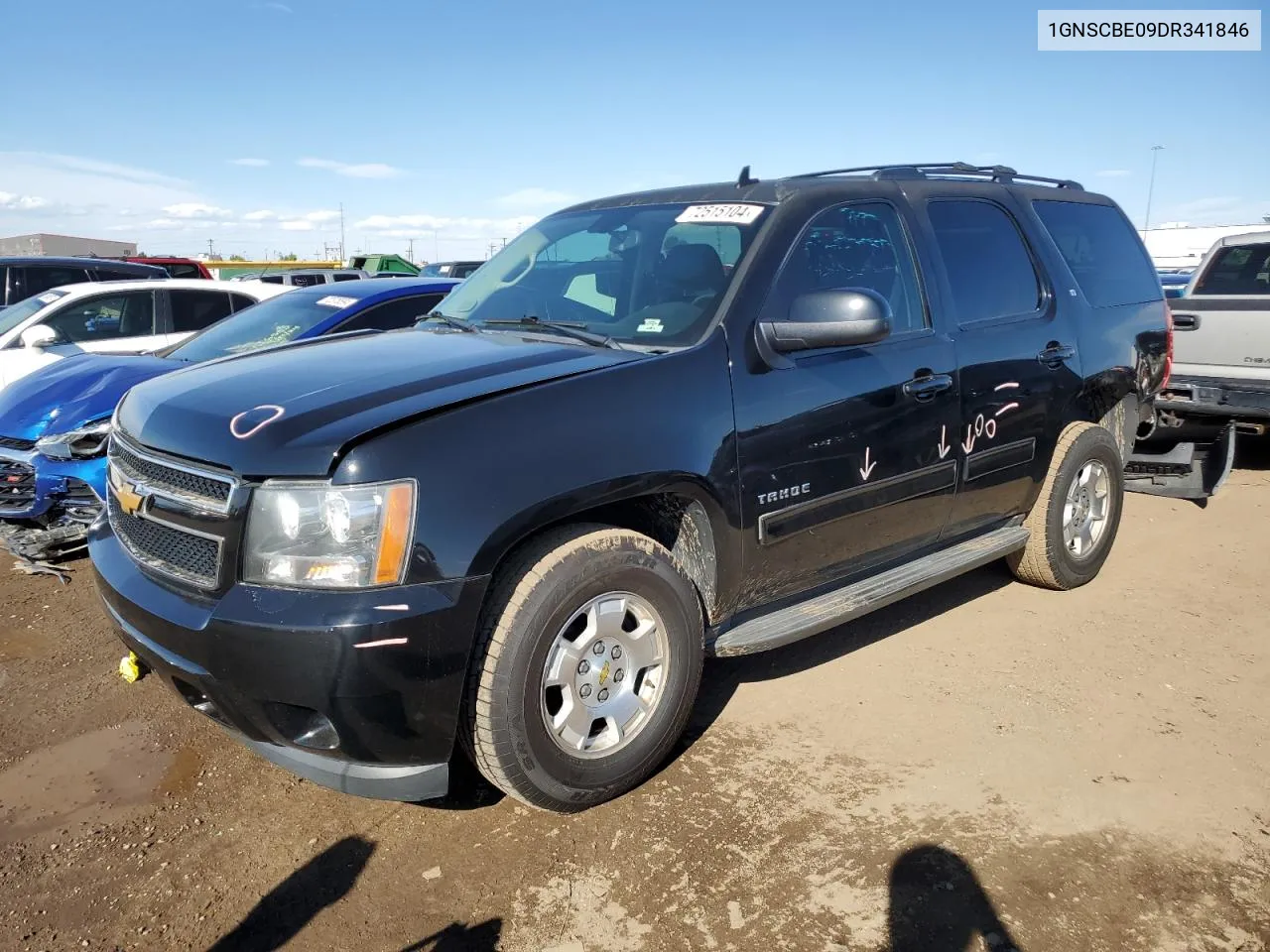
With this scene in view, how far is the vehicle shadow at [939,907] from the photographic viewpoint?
7.65 ft

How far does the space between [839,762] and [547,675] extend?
3.79 feet

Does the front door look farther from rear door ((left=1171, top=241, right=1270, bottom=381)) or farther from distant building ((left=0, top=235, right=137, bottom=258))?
distant building ((left=0, top=235, right=137, bottom=258))

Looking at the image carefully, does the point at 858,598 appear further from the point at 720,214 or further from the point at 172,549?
the point at 172,549

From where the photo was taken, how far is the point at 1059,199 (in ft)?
15.8

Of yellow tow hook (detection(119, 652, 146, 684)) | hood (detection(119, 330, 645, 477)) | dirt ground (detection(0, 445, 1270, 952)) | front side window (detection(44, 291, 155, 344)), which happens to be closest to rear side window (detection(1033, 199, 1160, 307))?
dirt ground (detection(0, 445, 1270, 952))

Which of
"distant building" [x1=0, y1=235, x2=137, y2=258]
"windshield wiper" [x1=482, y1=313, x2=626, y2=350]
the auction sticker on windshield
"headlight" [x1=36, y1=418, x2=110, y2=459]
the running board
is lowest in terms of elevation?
the running board

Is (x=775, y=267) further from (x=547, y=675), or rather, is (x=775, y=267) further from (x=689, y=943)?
(x=689, y=943)

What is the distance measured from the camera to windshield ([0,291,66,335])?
307 inches

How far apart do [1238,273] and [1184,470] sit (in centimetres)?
297

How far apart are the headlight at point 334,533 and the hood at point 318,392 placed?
7cm

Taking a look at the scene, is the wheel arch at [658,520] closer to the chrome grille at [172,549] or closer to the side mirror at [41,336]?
the chrome grille at [172,549]

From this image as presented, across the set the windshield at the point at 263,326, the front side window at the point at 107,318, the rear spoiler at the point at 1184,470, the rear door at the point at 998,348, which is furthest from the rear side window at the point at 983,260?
the front side window at the point at 107,318

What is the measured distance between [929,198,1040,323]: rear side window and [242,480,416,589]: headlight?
261cm

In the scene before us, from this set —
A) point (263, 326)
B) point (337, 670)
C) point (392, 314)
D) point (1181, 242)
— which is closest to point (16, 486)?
point (263, 326)
